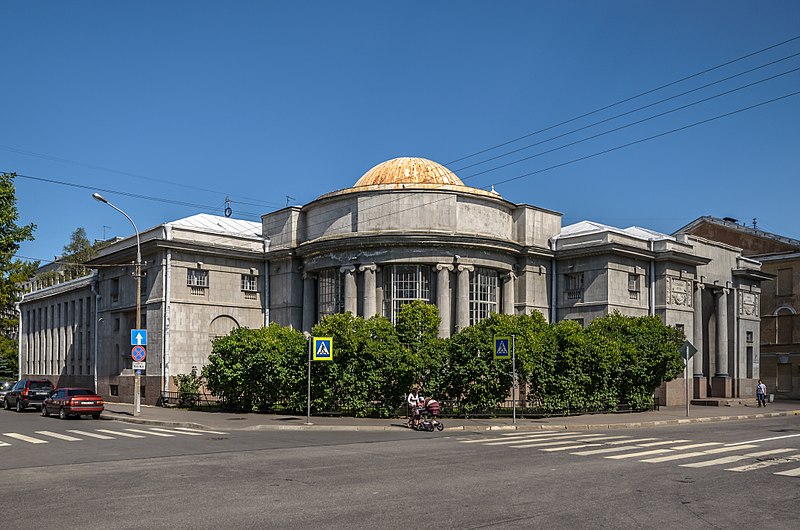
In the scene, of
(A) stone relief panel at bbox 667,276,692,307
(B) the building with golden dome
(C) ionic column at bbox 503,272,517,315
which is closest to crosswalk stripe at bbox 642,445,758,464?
(B) the building with golden dome

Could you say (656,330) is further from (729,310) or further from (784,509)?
(784,509)

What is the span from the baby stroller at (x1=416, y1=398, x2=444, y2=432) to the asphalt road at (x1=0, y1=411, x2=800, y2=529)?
9.37ft

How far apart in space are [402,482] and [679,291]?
3766 centimetres

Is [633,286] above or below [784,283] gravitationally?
below

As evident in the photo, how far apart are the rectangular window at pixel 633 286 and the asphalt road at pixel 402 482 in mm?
22461

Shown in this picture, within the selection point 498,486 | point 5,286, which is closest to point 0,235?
point 5,286

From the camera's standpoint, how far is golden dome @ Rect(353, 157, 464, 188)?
45.8m

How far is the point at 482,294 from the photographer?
43.8m

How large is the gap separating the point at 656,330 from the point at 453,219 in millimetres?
12560

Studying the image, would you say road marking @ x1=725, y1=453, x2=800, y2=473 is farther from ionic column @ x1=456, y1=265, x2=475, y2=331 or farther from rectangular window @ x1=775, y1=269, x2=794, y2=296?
rectangular window @ x1=775, y1=269, x2=794, y2=296

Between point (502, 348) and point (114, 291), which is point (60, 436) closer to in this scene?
point (502, 348)

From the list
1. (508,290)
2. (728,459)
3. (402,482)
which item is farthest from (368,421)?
(508,290)

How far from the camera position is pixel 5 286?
45.5 meters

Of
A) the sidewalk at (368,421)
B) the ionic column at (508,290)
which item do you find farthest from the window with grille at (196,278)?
the ionic column at (508,290)
